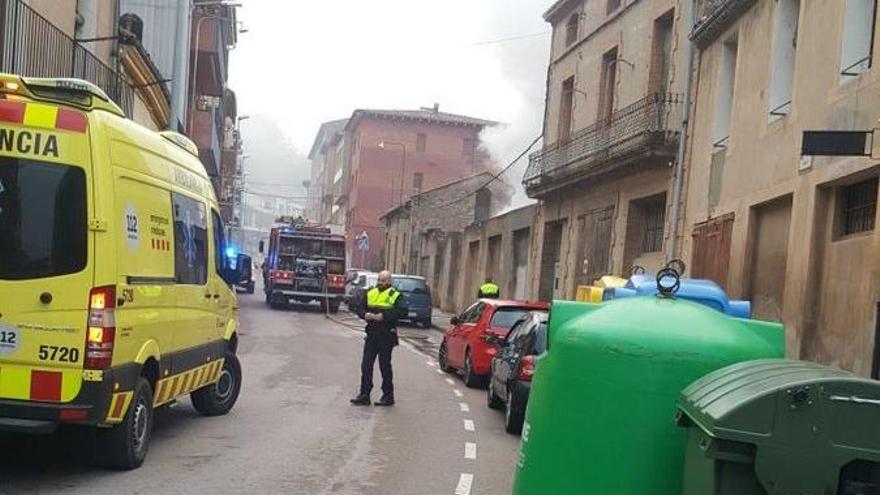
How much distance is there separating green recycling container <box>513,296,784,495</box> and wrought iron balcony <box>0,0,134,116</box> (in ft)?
31.8

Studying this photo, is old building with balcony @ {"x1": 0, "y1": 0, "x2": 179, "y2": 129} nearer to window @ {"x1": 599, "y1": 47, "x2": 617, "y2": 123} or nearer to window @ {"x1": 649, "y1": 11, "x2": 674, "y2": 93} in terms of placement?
window @ {"x1": 649, "y1": 11, "x2": 674, "y2": 93}

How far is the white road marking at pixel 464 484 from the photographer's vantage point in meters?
7.16

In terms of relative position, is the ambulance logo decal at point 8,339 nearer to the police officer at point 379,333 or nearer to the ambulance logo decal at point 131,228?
the ambulance logo decal at point 131,228

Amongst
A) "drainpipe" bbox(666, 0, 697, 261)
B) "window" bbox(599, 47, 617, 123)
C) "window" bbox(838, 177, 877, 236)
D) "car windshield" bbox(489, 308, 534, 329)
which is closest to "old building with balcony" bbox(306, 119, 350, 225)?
"window" bbox(599, 47, 617, 123)

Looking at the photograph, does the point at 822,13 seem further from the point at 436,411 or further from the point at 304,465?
the point at 304,465

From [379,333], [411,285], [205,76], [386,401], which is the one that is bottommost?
[386,401]

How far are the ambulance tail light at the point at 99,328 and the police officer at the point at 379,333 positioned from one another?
5.19m

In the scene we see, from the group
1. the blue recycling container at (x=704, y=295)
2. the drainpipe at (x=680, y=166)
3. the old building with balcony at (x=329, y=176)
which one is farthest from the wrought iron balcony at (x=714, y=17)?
the old building with balcony at (x=329, y=176)

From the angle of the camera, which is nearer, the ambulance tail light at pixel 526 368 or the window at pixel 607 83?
the ambulance tail light at pixel 526 368

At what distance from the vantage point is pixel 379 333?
1142 centimetres

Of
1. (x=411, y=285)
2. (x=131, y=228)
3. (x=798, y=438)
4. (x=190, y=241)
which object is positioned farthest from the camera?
(x=411, y=285)

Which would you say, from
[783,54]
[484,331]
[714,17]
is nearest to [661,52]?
[714,17]

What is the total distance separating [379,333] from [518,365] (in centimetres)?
202

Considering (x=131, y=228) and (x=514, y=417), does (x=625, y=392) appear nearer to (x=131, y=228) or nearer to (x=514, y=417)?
(x=131, y=228)
